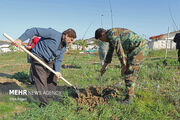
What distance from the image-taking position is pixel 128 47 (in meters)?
2.91

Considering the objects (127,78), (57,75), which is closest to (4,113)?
(57,75)

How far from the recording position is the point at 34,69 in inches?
112

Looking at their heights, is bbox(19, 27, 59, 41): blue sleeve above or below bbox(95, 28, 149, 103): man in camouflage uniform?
above

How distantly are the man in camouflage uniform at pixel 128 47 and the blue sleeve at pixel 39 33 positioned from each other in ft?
2.47

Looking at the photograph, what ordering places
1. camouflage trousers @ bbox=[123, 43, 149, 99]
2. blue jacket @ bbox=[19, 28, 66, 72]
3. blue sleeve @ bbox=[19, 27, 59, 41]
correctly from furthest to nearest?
camouflage trousers @ bbox=[123, 43, 149, 99], blue jacket @ bbox=[19, 28, 66, 72], blue sleeve @ bbox=[19, 27, 59, 41]

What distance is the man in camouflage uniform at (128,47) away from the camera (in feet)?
8.72

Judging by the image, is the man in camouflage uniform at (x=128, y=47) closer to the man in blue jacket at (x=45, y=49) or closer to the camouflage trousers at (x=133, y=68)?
the camouflage trousers at (x=133, y=68)

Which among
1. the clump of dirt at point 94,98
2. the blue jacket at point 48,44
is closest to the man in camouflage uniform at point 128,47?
the clump of dirt at point 94,98

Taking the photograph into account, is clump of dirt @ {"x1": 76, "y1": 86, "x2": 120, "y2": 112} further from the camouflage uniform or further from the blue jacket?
the blue jacket

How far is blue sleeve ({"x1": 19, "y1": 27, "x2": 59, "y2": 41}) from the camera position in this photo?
2.47m

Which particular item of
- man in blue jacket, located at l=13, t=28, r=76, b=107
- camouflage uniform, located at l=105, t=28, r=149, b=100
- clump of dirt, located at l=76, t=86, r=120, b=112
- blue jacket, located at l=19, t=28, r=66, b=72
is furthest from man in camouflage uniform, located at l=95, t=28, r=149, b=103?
blue jacket, located at l=19, t=28, r=66, b=72

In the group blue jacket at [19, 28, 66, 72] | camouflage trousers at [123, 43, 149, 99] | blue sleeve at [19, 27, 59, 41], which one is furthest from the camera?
camouflage trousers at [123, 43, 149, 99]

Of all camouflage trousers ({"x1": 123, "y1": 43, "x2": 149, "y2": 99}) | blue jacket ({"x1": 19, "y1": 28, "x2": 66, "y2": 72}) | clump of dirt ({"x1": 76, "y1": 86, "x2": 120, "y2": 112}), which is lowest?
clump of dirt ({"x1": 76, "y1": 86, "x2": 120, "y2": 112})

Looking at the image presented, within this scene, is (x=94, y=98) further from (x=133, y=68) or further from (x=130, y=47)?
(x=130, y=47)
